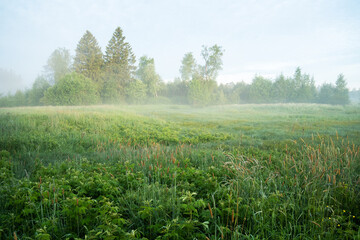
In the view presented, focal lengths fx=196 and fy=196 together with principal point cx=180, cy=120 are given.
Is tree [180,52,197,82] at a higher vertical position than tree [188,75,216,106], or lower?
higher

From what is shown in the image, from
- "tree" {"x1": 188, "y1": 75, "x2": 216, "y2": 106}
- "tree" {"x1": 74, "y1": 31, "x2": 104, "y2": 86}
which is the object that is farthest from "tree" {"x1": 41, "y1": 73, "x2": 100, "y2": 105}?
"tree" {"x1": 188, "y1": 75, "x2": 216, "y2": 106}

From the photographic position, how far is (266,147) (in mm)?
7977

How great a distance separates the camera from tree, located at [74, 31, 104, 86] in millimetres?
39656

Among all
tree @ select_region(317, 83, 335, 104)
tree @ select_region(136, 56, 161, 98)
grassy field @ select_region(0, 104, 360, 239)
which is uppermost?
tree @ select_region(136, 56, 161, 98)

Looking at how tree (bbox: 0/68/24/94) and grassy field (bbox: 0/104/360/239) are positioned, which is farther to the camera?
tree (bbox: 0/68/24/94)

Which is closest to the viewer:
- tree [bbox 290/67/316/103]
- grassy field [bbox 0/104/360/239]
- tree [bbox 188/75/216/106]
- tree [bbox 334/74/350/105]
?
grassy field [bbox 0/104/360/239]

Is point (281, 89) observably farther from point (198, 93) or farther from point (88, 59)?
point (88, 59)

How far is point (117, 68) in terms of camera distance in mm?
43469

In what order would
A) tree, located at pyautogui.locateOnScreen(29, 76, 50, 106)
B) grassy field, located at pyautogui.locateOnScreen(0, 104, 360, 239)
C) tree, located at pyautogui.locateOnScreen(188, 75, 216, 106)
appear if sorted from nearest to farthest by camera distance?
1. grassy field, located at pyautogui.locateOnScreen(0, 104, 360, 239)
2. tree, located at pyautogui.locateOnScreen(29, 76, 50, 106)
3. tree, located at pyautogui.locateOnScreen(188, 75, 216, 106)

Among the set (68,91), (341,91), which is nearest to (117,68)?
(68,91)

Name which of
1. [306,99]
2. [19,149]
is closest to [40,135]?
[19,149]

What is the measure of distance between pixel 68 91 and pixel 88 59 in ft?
34.9

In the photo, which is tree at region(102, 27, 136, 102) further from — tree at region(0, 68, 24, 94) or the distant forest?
tree at region(0, 68, 24, 94)

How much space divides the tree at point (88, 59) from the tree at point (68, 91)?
5.39 metres
